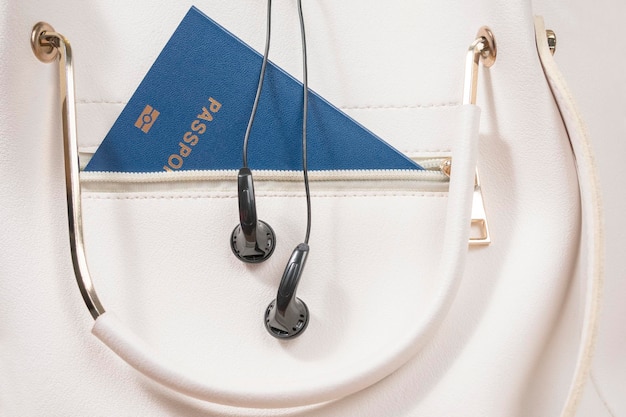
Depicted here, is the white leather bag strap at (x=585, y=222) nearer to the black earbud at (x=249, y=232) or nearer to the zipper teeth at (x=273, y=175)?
the zipper teeth at (x=273, y=175)

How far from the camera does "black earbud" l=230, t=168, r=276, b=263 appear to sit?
414 mm

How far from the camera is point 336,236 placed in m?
0.44

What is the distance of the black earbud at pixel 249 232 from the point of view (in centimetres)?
41

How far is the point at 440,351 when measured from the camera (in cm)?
42

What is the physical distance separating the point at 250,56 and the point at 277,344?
0.22 meters

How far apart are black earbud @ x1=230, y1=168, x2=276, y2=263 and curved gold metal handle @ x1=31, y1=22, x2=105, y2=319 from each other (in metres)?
0.10

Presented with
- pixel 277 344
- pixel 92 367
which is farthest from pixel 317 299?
pixel 92 367

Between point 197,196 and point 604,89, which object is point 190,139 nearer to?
point 197,196

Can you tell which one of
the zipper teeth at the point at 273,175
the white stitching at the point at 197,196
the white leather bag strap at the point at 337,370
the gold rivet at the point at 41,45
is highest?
the gold rivet at the point at 41,45

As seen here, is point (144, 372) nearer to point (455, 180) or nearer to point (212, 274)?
point (212, 274)

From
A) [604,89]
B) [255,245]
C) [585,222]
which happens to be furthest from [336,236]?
[604,89]

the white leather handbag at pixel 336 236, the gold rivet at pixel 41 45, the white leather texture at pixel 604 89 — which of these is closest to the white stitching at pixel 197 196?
the white leather handbag at pixel 336 236

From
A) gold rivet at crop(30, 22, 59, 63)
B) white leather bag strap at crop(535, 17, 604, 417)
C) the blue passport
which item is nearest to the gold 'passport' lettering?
the blue passport

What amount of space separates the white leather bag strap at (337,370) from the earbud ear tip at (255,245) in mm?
92
